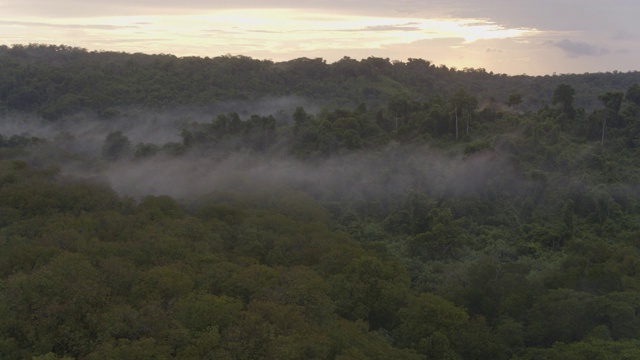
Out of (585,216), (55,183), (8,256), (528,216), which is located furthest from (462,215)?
(8,256)

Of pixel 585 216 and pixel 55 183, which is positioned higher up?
pixel 55 183

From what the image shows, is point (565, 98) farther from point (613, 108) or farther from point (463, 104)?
point (463, 104)

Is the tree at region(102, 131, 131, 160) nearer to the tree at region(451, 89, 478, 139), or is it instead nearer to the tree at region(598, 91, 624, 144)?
the tree at region(451, 89, 478, 139)

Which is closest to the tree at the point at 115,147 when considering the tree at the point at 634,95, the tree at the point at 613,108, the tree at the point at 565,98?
the tree at the point at 565,98

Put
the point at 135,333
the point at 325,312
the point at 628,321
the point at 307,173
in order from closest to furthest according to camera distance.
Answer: the point at 135,333
the point at 325,312
the point at 628,321
the point at 307,173

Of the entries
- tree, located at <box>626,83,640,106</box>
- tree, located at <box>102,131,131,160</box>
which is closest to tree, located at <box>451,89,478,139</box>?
tree, located at <box>626,83,640,106</box>

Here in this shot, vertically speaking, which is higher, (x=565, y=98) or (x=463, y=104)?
(x=565, y=98)

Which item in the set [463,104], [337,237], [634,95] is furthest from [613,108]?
[337,237]

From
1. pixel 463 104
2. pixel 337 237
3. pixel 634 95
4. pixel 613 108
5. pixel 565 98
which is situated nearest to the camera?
pixel 337 237

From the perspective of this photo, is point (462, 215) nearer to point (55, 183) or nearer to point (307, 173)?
point (307, 173)
